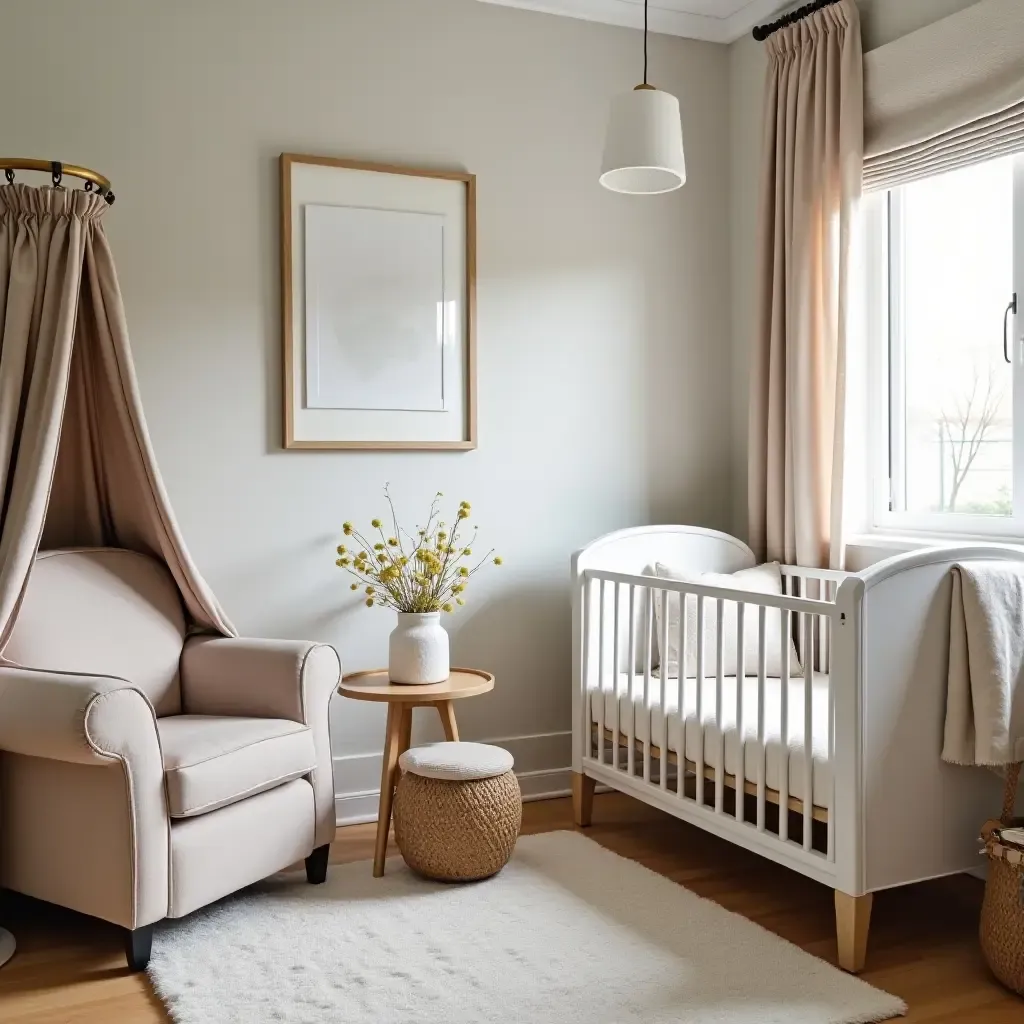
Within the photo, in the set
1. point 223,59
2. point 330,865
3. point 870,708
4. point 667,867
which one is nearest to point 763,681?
point 870,708

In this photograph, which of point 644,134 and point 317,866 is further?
point 317,866

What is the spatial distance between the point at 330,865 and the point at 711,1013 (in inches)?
47.7

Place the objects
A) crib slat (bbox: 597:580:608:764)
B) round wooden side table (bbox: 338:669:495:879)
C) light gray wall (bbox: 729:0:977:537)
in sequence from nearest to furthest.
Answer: round wooden side table (bbox: 338:669:495:879) < crib slat (bbox: 597:580:608:764) < light gray wall (bbox: 729:0:977:537)

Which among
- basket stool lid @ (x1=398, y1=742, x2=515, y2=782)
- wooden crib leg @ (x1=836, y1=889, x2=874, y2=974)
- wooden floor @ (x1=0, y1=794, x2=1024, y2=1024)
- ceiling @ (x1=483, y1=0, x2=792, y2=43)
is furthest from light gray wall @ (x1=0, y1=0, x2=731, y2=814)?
wooden crib leg @ (x1=836, y1=889, x2=874, y2=974)

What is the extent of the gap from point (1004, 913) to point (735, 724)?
699 mm

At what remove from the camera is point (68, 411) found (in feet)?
9.47

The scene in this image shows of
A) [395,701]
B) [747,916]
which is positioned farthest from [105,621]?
[747,916]

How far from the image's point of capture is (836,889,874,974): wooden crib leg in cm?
230

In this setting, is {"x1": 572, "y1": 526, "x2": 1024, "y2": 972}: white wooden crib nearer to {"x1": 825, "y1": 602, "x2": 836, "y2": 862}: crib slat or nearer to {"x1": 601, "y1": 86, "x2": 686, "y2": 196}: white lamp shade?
{"x1": 825, "y1": 602, "x2": 836, "y2": 862}: crib slat

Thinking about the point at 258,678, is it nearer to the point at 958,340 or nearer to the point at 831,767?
the point at 831,767

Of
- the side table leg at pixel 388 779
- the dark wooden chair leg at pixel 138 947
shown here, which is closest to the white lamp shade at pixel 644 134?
the side table leg at pixel 388 779

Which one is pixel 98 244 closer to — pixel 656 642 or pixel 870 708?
pixel 656 642

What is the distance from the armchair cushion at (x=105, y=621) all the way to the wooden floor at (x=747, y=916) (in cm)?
58

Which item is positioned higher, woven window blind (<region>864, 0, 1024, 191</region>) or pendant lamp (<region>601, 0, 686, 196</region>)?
woven window blind (<region>864, 0, 1024, 191</region>)
